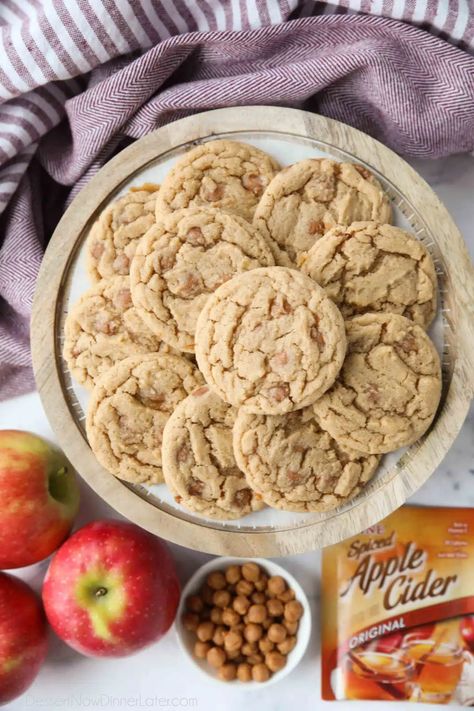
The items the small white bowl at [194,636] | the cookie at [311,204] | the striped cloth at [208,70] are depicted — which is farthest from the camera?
the small white bowl at [194,636]

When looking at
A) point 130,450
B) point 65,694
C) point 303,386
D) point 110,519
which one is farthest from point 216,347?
point 65,694

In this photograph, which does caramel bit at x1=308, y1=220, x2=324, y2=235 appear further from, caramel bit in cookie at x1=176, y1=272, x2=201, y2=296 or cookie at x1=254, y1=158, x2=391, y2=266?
caramel bit in cookie at x1=176, y1=272, x2=201, y2=296

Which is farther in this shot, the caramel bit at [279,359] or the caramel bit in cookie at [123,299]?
the caramel bit in cookie at [123,299]

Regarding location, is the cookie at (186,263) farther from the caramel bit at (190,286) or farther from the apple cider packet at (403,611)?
the apple cider packet at (403,611)

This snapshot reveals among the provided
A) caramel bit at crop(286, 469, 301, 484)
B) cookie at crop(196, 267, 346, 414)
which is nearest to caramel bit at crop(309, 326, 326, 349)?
cookie at crop(196, 267, 346, 414)

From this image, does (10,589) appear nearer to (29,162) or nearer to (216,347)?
(216,347)

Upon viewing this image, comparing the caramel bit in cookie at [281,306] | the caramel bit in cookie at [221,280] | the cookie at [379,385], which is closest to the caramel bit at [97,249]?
the caramel bit in cookie at [221,280]

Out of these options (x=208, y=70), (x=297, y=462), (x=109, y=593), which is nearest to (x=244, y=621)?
(x=109, y=593)
